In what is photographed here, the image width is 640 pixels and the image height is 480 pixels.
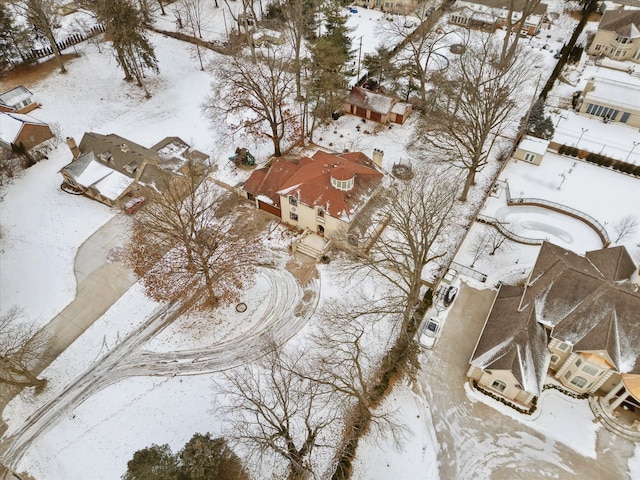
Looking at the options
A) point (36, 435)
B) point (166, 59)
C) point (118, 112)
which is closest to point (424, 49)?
point (166, 59)

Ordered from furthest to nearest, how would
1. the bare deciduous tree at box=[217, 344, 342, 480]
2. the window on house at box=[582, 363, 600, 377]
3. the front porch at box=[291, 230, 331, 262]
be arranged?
the front porch at box=[291, 230, 331, 262] → the window on house at box=[582, 363, 600, 377] → the bare deciduous tree at box=[217, 344, 342, 480]

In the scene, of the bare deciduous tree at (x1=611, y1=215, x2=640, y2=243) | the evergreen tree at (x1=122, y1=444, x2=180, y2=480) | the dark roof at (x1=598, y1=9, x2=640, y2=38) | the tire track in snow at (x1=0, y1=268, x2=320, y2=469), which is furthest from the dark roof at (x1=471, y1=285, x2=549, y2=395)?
the dark roof at (x1=598, y1=9, x2=640, y2=38)

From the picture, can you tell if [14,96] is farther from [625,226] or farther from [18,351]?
[625,226]

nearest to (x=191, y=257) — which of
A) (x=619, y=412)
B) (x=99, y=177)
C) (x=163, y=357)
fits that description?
(x=163, y=357)

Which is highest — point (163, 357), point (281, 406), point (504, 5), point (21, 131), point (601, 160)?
point (504, 5)

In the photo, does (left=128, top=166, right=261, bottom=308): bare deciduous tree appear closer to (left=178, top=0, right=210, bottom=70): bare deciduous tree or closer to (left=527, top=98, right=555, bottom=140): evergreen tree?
(left=527, top=98, right=555, bottom=140): evergreen tree

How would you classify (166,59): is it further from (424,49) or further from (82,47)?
(424,49)

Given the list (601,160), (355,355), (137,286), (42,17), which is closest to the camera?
(355,355)
